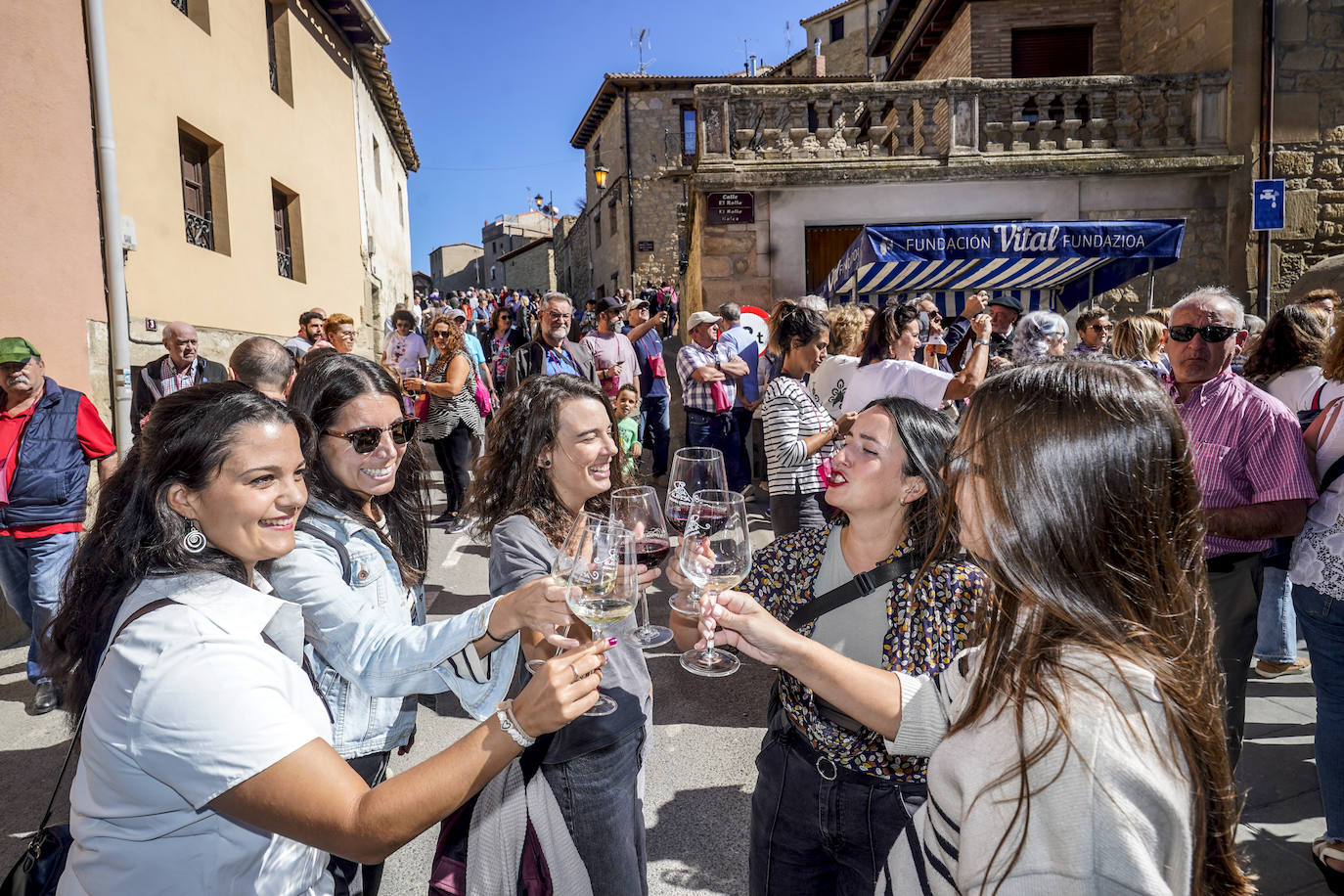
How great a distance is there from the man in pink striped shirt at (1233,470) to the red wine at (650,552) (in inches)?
78.6

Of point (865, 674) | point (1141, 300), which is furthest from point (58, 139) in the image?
point (1141, 300)

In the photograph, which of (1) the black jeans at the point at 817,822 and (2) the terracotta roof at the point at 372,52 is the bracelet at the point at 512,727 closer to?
Answer: (1) the black jeans at the point at 817,822

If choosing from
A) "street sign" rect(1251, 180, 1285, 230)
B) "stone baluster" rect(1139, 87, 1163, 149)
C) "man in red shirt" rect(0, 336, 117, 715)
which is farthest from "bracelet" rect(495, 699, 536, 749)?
"stone baluster" rect(1139, 87, 1163, 149)

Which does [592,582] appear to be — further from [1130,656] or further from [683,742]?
[683,742]

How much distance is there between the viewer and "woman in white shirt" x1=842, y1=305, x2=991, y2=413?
4.33m

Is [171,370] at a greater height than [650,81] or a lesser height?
lesser

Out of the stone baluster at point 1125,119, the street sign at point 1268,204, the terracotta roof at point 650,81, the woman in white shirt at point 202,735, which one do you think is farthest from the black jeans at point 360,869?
the terracotta roof at point 650,81

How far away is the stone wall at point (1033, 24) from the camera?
43.3 feet

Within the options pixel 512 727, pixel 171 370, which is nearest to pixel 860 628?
pixel 512 727

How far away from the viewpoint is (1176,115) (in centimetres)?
1073

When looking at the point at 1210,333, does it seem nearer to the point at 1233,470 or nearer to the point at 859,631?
the point at 1233,470

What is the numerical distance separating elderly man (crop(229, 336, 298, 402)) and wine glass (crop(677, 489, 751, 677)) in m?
3.56

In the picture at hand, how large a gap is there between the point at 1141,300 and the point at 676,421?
6976mm

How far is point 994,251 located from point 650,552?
681 centimetres
